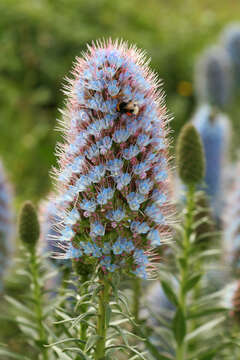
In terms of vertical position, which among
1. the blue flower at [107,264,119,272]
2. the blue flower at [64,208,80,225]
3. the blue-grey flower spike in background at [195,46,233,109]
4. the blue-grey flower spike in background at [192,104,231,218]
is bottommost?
the blue flower at [107,264,119,272]

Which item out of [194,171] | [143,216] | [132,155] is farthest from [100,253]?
[194,171]

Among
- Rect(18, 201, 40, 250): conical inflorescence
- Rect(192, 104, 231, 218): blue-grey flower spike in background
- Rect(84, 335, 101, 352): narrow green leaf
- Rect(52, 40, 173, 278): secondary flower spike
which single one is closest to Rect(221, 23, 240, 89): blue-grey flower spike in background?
Rect(192, 104, 231, 218): blue-grey flower spike in background

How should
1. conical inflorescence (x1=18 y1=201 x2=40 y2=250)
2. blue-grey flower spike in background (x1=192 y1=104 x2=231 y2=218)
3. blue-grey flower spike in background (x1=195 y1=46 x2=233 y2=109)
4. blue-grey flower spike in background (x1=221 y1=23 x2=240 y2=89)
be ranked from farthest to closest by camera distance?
blue-grey flower spike in background (x1=221 y1=23 x2=240 y2=89) → blue-grey flower spike in background (x1=195 y1=46 x2=233 y2=109) → blue-grey flower spike in background (x1=192 y1=104 x2=231 y2=218) → conical inflorescence (x1=18 y1=201 x2=40 y2=250)

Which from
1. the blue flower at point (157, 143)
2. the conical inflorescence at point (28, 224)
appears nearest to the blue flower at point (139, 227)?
the blue flower at point (157, 143)

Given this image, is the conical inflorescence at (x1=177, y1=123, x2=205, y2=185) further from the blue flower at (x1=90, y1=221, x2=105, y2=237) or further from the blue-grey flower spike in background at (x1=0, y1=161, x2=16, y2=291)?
the blue-grey flower spike in background at (x1=0, y1=161, x2=16, y2=291)

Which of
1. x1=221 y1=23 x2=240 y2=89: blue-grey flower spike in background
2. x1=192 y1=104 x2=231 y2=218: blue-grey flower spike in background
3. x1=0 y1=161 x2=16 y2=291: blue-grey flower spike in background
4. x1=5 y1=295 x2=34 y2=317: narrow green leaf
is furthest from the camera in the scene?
x1=221 y1=23 x2=240 y2=89: blue-grey flower spike in background

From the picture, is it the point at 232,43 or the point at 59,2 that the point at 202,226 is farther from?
the point at 59,2

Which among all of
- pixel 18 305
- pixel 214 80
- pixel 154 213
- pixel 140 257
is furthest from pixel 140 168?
pixel 214 80
